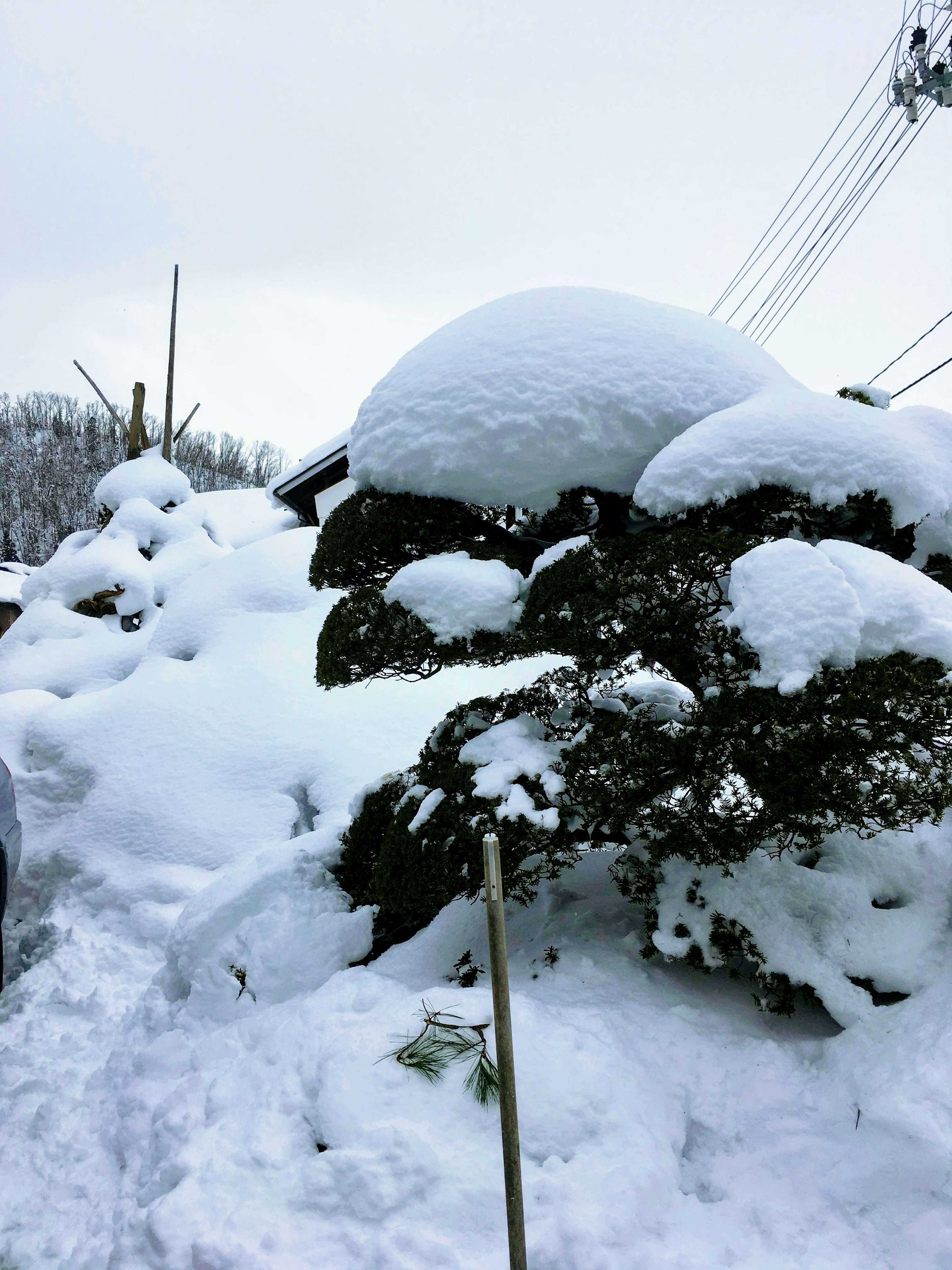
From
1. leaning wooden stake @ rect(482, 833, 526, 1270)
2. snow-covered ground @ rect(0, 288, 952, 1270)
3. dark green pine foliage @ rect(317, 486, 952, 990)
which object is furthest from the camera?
dark green pine foliage @ rect(317, 486, 952, 990)

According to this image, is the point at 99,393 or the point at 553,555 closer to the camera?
the point at 553,555

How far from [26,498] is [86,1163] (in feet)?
127

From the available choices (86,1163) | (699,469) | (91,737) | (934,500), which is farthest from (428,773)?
(91,737)

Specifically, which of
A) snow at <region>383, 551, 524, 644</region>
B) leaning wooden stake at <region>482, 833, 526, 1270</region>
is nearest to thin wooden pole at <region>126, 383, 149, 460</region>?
snow at <region>383, 551, 524, 644</region>

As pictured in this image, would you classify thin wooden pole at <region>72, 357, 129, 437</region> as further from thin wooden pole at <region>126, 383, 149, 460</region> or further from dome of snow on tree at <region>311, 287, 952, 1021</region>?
dome of snow on tree at <region>311, 287, 952, 1021</region>

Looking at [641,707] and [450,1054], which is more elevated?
[641,707]

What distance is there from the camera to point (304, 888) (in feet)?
14.5

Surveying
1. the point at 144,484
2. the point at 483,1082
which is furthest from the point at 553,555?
the point at 144,484

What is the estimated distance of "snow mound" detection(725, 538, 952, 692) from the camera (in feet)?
8.93

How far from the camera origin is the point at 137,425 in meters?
13.2

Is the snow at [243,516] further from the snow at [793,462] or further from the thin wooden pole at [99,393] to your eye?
the snow at [793,462]

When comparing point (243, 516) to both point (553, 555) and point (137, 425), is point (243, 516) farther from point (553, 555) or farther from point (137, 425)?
point (553, 555)

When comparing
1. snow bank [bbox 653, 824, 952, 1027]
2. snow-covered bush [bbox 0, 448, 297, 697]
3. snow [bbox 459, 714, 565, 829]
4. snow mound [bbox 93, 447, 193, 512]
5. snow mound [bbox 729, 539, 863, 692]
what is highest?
snow mound [bbox 729, 539, 863, 692]

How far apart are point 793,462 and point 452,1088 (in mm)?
2928
